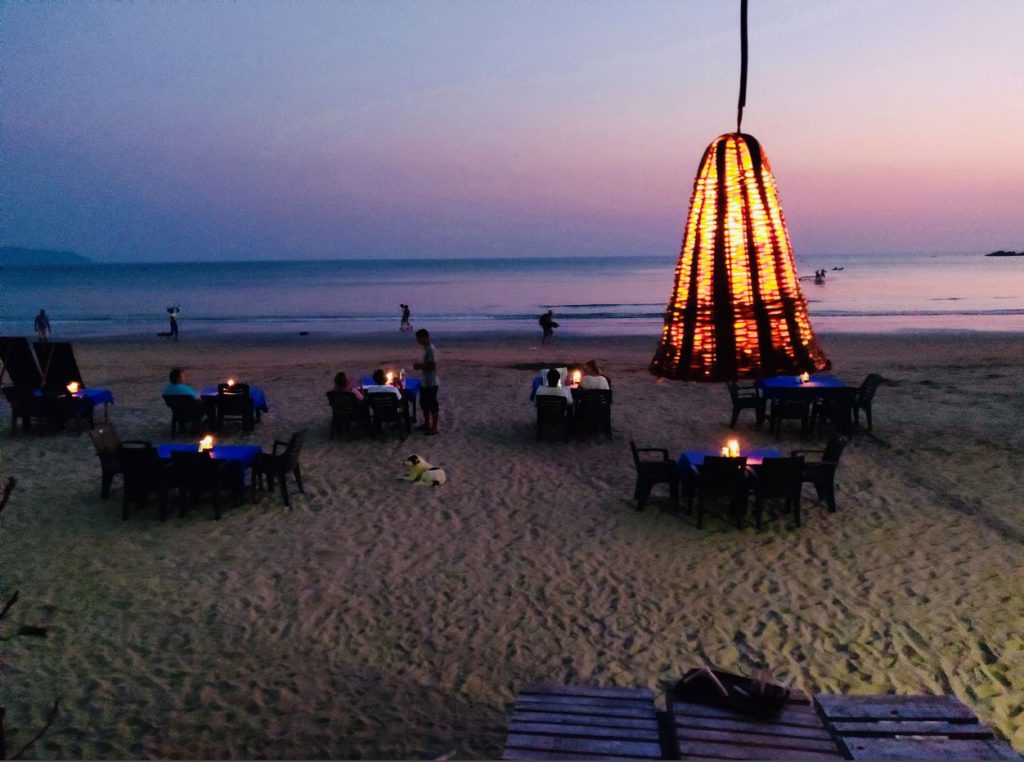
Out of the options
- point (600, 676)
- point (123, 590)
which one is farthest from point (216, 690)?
point (600, 676)

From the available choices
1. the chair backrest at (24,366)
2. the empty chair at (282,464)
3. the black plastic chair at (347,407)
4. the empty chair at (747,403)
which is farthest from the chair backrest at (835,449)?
the chair backrest at (24,366)

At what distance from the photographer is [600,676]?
5.12 m

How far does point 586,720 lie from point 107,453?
7.19m

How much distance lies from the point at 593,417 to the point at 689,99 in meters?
8.18

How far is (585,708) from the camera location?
3592 millimetres

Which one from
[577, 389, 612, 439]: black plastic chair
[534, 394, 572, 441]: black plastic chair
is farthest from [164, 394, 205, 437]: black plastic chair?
→ [577, 389, 612, 439]: black plastic chair

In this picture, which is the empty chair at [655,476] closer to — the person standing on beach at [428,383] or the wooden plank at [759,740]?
the person standing on beach at [428,383]

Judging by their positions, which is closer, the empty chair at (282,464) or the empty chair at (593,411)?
the empty chair at (282,464)

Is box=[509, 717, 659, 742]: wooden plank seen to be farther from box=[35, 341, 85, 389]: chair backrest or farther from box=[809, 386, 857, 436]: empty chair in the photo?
box=[35, 341, 85, 389]: chair backrest

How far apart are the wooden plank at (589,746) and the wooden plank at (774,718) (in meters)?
0.32

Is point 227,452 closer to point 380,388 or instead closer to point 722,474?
point 380,388

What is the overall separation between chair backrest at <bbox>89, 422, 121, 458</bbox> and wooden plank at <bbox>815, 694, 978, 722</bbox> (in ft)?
24.9

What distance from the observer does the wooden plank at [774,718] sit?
347 centimetres

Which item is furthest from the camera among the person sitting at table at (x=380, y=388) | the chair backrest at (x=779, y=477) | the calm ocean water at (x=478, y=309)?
the calm ocean water at (x=478, y=309)
